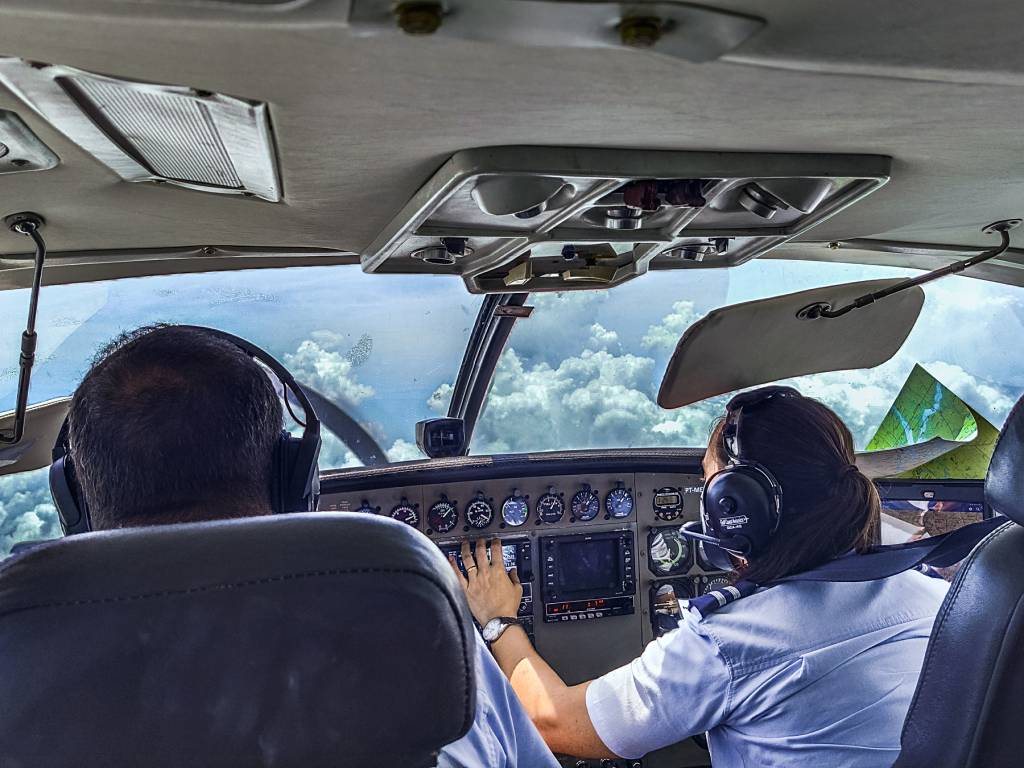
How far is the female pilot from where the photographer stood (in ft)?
5.05

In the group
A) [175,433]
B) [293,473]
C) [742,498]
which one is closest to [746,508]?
[742,498]

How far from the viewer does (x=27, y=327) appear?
178 centimetres

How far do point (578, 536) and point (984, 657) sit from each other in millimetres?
1726

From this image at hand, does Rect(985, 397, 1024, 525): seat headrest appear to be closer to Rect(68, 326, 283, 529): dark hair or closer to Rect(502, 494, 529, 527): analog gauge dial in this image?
Rect(68, 326, 283, 529): dark hair

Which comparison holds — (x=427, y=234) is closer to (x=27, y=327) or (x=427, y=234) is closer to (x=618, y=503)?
(x=27, y=327)

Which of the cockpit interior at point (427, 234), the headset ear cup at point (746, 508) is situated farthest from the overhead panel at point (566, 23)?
the headset ear cup at point (746, 508)

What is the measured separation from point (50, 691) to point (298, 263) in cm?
177

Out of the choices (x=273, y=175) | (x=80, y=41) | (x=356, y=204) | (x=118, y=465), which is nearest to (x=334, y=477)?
(x=356, y=204)

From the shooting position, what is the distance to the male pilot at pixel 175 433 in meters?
0.98

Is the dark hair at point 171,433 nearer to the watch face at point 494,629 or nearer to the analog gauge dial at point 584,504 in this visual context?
the watch face at point 494,629

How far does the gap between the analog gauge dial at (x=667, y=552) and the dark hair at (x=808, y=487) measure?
1292 millimetres

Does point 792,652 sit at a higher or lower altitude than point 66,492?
lower

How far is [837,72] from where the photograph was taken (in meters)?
1.03

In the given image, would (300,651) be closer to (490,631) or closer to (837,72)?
(837,72)
